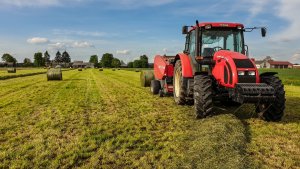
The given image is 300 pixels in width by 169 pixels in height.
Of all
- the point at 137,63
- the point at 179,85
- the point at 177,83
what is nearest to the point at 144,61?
the point at 137,63

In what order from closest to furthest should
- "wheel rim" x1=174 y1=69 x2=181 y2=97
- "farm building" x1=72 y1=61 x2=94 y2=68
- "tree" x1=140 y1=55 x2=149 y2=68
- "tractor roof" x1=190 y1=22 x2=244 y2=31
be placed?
"tractor roof" x1=190 y1=22 x2=244 y2=31 → "wheel rim" x1=174 y1=69 x2=181 y2=97 → "tree" x1=140 y1=55 x2=149 y2=68 → "farm building" x1=72 y1=61 x2=94 y2=68

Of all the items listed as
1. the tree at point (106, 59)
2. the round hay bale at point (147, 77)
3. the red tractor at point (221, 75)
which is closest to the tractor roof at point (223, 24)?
the red tractor at point (221, 75)

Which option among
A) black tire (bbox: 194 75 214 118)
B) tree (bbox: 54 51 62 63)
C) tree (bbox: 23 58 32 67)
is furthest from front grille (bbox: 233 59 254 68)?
tree (bbox: 54 51 62 63)

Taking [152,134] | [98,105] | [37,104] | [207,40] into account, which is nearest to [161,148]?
[152,134]

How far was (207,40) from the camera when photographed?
9312 mm

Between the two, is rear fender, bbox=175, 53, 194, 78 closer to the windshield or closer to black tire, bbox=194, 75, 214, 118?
the windshield

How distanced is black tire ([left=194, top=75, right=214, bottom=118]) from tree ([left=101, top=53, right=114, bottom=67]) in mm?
151699

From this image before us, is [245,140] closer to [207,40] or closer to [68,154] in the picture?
[68,154]

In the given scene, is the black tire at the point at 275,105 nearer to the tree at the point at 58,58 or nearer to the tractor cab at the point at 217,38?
the tractor cab at the point at 217,38

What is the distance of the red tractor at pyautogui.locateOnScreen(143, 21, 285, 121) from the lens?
7.22m

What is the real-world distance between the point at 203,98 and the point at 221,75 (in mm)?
829

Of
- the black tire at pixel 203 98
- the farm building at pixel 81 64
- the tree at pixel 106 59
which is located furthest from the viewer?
the farm building at pixel 81 64

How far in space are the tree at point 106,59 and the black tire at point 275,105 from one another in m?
152

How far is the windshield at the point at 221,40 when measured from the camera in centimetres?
928
